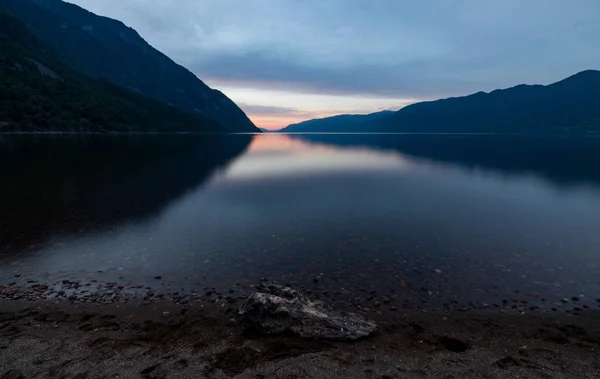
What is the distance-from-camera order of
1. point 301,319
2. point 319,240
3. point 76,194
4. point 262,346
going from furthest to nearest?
point 76,194 → point 319,240 → point 301,319 → point 262,346

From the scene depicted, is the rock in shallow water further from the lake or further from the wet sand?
the lake

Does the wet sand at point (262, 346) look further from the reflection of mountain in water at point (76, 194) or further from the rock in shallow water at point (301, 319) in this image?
the reflection of mountain in water at point (76, 194)

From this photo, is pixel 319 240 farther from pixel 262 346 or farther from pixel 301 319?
pixel 262 346

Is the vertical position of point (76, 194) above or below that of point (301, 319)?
above

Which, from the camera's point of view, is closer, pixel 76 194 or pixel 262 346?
pixel 262 346

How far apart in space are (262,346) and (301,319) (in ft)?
6.02

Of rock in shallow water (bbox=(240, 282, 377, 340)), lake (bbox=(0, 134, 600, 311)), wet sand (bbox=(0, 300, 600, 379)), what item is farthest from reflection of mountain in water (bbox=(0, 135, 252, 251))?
rock in shallow water (bbox=(240, 282, 377, 340))

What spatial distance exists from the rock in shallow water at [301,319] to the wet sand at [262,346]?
359mm

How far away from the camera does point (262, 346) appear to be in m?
11.4

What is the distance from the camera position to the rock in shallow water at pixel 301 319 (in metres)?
12.1

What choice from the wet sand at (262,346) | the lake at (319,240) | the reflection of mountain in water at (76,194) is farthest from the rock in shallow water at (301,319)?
the reflection of mountain in water at (76,194)

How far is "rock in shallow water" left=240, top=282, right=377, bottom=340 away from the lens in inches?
475

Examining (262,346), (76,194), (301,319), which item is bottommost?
(262,346)

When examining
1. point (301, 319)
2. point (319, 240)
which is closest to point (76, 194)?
point (319, 240)
